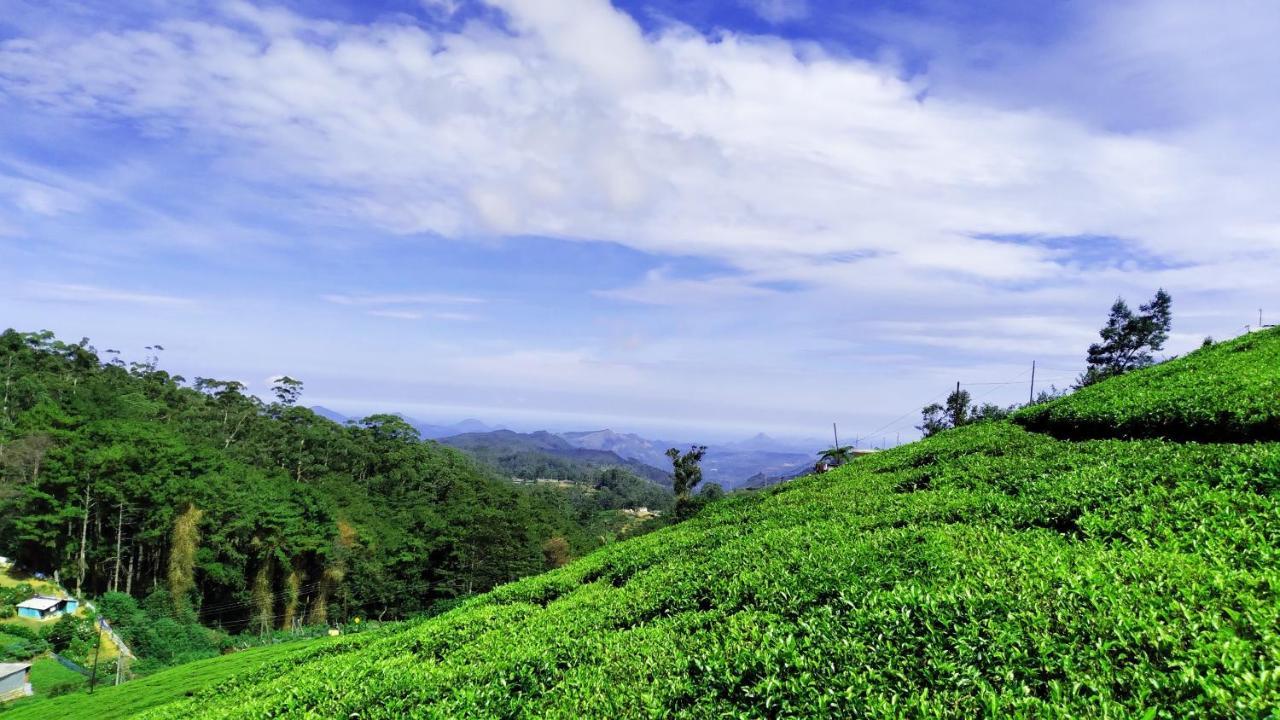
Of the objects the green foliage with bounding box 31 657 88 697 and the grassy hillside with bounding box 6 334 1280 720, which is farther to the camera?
the green foliage with bounding box 31 657 88 697

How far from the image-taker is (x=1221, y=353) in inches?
482

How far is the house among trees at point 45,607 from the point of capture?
34.2 meters

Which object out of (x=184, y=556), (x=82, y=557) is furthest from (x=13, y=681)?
(x=82, y=557)

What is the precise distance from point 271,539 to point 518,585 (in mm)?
45209

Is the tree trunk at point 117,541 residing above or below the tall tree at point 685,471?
below

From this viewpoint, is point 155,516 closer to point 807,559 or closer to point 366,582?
point 366,582

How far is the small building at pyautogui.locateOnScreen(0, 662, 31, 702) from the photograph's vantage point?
84.5ft

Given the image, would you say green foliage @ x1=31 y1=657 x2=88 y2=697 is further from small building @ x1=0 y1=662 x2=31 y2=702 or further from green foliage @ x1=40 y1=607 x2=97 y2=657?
green foliage @ x1=40 y1=607 x2=97 y2=657

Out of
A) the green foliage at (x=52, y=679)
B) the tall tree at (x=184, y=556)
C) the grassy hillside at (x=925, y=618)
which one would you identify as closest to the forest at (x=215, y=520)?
the tall tree at (x=184, y=556)

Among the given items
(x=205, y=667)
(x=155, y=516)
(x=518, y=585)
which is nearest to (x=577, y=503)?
(x=155, y=516)

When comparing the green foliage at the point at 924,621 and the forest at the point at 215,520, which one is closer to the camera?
→ the green foliage at the point at 924,621

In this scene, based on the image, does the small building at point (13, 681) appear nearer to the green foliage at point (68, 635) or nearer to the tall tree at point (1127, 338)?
the green foliage at point (68, 635)

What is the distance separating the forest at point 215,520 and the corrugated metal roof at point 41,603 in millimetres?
3836

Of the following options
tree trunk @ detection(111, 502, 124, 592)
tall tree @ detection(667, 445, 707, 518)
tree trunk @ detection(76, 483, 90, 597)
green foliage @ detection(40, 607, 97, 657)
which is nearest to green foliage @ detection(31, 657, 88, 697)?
green foliage @ detection(40, 607, 97, 657)
